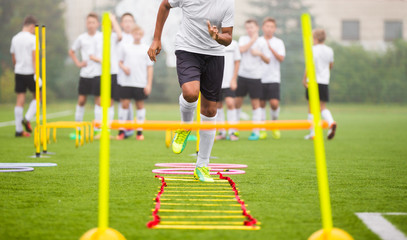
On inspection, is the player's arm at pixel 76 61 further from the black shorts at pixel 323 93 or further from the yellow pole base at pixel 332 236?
the yellow pole base at pixel 332 236

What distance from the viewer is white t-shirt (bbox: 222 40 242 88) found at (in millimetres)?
10797

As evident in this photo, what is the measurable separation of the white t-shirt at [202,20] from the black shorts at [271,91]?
21.6 feet

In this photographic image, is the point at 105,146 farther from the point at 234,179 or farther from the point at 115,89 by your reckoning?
the point at 115,89

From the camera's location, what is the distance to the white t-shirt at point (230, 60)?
10.8 m

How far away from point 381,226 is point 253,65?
26.7ft

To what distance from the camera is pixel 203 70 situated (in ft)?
17.6

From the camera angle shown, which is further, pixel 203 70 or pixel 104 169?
pixel 203 70

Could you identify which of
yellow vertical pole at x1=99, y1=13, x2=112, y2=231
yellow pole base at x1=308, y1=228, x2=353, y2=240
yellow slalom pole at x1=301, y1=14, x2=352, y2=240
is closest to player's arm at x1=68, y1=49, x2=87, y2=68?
yellow vertical pole at x1=99, y1=13, x2=112, y2=231

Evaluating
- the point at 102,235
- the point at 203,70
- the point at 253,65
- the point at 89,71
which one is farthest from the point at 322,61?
Result: the point at 102,235

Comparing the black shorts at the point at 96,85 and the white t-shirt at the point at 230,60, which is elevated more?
the white t-shirt at the point at 230,60

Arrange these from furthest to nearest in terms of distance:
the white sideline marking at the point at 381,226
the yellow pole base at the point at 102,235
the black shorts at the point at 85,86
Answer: the black shorts at the point at 85,86 < the white sideline marking at the point at 381,226 < the yellow pole base at the point at 102,235

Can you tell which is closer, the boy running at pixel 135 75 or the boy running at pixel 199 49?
the boy running at pixel 199 49

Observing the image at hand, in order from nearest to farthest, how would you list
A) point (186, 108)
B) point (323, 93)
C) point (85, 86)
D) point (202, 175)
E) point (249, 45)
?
1. point (202, 175)
2. point (186, 108)
3. point (323, 93)
4. point (85, 86)
5. point (249, 45)

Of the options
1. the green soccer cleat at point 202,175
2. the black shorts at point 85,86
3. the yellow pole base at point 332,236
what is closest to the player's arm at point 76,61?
the black shorts at point 85,86
